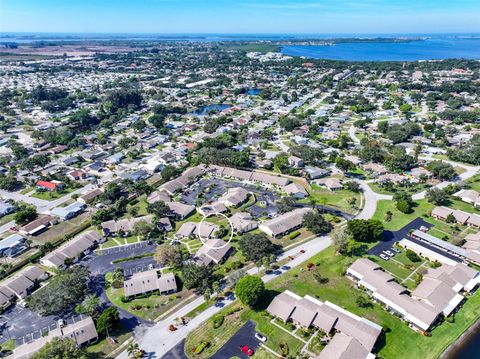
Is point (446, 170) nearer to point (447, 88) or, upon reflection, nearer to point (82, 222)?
point (82, 222)

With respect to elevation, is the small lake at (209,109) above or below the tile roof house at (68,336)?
above

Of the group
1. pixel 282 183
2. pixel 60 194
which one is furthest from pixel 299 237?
pixel 60 194

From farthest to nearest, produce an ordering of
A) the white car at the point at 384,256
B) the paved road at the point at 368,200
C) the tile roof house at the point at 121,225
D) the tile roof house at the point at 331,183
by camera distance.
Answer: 1. the tile roof house at the point at 331,183
2. the paved road at the point at 368,200
3. the tile roof house at the point at 121,225
4. the white car at the point at 384,256

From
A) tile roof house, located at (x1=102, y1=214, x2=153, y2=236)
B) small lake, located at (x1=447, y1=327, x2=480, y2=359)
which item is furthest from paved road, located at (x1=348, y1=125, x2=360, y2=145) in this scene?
tile roof house, located at (x1=102, y1=214, x2=153, y2=236)

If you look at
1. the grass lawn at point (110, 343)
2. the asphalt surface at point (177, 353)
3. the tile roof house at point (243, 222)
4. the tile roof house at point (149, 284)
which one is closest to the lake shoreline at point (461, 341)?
the asphalt surface at point (177, 353)

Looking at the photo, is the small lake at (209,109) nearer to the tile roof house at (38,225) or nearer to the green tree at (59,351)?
the tile roof house at (38,225)

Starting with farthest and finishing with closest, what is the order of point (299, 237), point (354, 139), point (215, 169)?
point (354, 139) → point (215, 169) → point (299, 237)
